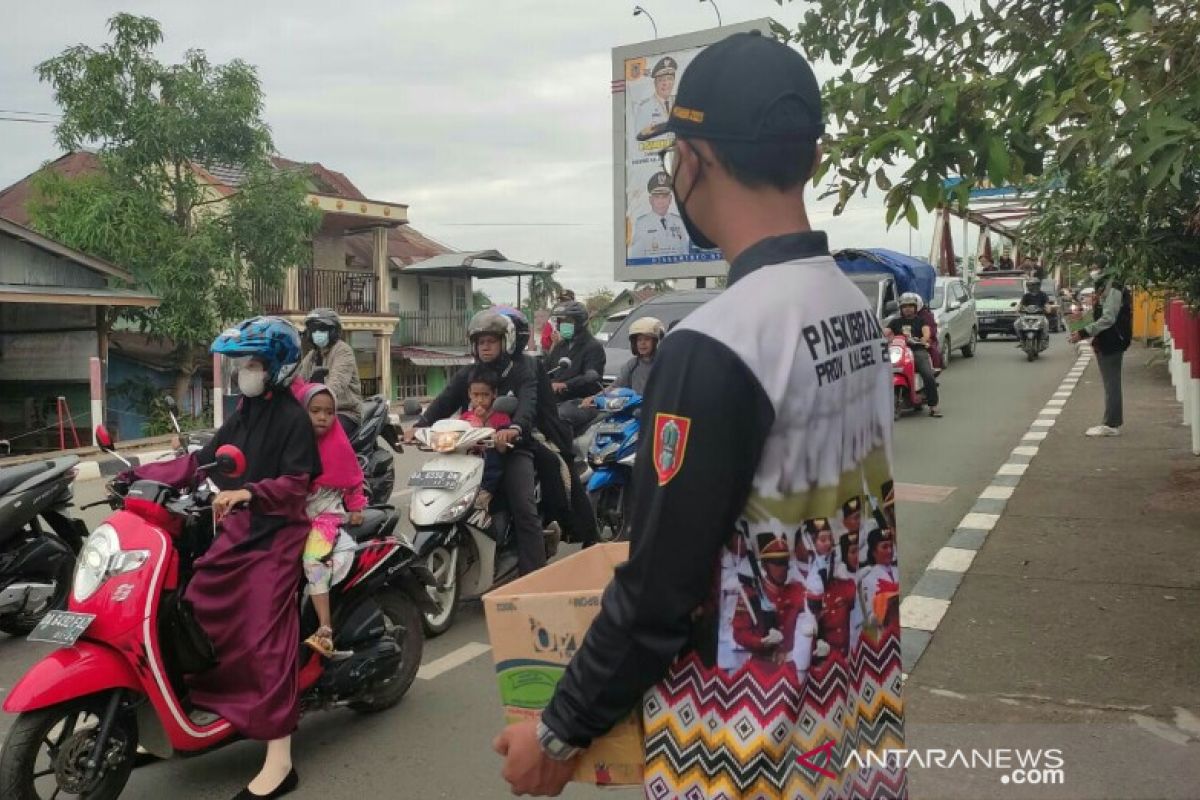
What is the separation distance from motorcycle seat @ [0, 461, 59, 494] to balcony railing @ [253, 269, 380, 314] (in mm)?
19055

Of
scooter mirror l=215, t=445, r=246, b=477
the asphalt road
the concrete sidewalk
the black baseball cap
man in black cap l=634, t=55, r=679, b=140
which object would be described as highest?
man in black cap l=634, t=55, r=679, b=140

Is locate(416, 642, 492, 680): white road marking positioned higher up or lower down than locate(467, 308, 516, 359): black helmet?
lower down

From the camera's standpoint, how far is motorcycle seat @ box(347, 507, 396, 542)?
4.07m

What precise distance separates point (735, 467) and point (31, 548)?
496cm

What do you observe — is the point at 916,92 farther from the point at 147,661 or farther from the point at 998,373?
the point at 998,373

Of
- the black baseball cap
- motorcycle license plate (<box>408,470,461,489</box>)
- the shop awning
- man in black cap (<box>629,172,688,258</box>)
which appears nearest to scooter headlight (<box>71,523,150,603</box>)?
motorcycle license plate (<box>408,470,461,489</box>)

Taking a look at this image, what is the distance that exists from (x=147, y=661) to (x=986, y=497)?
6.81 metres

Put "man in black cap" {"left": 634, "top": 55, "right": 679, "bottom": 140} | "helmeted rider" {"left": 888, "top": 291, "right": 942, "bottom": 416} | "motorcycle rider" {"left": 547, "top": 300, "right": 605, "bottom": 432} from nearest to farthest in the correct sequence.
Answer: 1. "motorcycle rider" {"left": 547, "top": 300, "right": 605, "bottom": 432}
2. "helmeted rider" {"left": 888, "top": 291, "right": 942, "bottom": 416}
3. "man in black cap" {"left": 634, "top": 55, "right": 679, "bottom": 140}

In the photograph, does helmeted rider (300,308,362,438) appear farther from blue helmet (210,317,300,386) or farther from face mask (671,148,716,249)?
face mask (671,148,716,249)

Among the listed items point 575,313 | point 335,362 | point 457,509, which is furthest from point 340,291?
point 457,509

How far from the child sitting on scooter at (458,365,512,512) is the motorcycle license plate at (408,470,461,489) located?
0.81 feet

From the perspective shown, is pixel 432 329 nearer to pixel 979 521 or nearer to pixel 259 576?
pixel 979 521

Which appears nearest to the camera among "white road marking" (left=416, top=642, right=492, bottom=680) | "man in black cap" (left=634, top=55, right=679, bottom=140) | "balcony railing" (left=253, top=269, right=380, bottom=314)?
"white road marking" (left=416, top=642, right=492, bottom=680)

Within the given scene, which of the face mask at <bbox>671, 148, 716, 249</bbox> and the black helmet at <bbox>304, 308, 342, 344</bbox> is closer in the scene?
the face mask at <bbox>671, 148, 716, 249</bbox>
